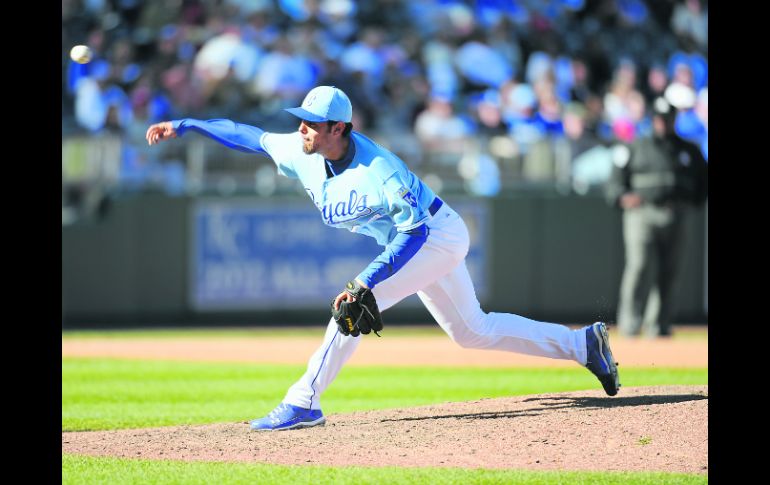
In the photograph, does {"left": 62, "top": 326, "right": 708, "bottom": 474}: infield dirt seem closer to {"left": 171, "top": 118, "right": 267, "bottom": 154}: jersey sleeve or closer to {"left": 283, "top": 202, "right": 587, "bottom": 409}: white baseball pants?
{"left": 283, "top": 202, "right": 587, "bottom": 409}: white baseball pants

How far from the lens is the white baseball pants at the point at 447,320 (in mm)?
6117

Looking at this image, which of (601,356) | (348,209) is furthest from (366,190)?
(601,356)

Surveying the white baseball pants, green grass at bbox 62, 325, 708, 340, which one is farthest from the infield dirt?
green grass at bbox 62, 325, 708, 340

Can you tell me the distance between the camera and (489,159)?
13.2 m

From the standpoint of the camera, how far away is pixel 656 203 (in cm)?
1149

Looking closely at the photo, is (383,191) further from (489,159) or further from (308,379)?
(489,159)

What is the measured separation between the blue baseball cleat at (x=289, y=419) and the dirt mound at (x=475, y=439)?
0.16 feet

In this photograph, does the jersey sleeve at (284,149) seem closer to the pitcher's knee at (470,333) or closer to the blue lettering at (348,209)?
the blue lettering at (348,209)

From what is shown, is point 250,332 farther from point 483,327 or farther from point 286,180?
point 483,327

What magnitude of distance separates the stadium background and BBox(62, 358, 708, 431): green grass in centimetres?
287

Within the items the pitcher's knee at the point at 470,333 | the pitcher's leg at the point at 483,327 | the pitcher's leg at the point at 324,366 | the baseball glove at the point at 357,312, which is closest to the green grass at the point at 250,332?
the pitcher's leg at the point at 483,327

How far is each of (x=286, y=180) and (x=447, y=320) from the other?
691cm

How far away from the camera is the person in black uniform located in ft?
37.6
